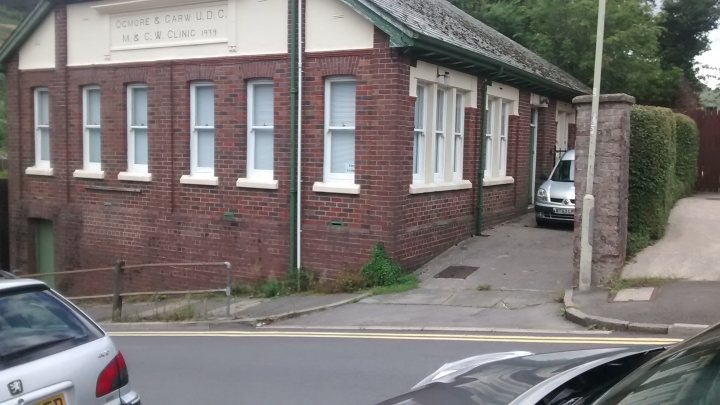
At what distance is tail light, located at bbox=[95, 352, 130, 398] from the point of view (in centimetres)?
425

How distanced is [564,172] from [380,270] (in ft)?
21.3

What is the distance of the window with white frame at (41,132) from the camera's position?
698 inches

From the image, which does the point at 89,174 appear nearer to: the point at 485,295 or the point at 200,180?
the point at 200,180

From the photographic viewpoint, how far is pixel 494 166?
16703 millimetres

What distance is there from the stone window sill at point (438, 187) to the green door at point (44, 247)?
1018 cm

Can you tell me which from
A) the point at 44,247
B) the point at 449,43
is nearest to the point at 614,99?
the point at 449,43

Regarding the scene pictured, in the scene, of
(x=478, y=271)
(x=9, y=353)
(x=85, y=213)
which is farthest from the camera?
(x=85, y=213)

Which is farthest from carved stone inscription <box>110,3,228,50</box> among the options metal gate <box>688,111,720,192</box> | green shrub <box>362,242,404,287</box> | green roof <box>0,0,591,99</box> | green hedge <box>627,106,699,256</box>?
metal gate <box>688,111,720,192</box>

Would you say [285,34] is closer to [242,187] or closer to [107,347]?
[242,187]

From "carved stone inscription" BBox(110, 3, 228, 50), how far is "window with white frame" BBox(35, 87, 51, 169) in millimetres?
3369

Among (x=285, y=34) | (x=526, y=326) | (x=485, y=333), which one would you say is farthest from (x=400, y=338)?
(x=285, y=34)

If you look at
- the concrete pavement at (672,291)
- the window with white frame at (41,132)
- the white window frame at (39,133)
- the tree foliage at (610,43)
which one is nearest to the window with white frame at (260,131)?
the concrete pavement at (672,291)

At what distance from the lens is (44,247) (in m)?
18.0

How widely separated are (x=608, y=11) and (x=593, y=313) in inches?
707
